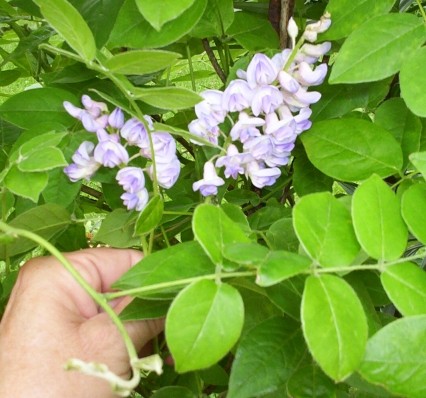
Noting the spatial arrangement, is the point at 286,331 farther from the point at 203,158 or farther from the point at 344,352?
the point at 203,158

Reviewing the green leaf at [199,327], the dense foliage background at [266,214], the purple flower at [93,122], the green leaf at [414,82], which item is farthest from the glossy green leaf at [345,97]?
the green leaf at [199,327]

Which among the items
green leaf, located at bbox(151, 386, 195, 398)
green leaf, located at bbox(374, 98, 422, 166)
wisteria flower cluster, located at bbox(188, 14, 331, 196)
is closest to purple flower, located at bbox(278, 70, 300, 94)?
wisteria flower cluster, located at bbox(188, 14, 331, 196)

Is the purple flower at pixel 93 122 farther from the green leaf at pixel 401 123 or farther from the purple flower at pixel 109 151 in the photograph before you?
the green leaf at pixel 401 123

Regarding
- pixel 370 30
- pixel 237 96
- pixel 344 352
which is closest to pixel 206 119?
pixel 237 96

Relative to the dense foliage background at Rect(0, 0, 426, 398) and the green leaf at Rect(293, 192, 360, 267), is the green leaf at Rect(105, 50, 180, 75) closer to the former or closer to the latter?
the dense foliage background at Rect(0, 0, 426, 398)

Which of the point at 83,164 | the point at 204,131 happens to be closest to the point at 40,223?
the point at 83,164

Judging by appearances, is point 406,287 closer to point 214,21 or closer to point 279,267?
point 279,267
